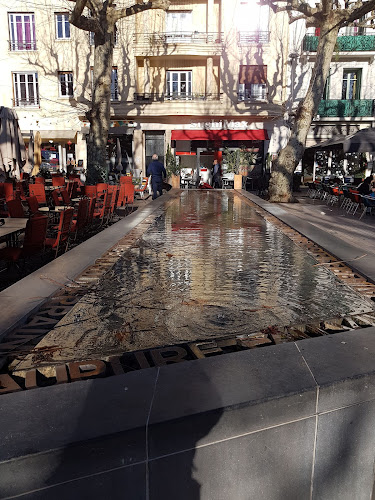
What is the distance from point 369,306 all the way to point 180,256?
2.43m

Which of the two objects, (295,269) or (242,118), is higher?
(242,118)

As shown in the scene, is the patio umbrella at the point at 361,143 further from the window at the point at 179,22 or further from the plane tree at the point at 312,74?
the window at the point at 179,22

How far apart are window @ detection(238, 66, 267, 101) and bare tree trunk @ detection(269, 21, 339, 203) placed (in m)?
10.4

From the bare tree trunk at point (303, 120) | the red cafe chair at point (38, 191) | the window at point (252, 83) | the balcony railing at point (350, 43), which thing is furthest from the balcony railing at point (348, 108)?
the red cafe chair at point (38, 191)

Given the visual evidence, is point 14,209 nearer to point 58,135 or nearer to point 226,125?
point 58,135

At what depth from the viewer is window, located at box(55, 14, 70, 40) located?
2488cm

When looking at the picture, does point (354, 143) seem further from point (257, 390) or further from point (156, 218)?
point (257, 390)

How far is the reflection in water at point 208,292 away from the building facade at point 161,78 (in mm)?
19970

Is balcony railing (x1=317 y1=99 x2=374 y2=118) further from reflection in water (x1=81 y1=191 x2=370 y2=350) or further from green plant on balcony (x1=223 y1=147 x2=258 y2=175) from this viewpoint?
reflection in water (x1=81 y1=191 x2=370 y2=350)

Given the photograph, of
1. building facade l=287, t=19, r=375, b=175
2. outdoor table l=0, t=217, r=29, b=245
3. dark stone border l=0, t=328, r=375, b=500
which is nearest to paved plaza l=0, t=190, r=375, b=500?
dark stone border l=0, t=328, r=375, b=500

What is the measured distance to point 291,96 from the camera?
2556 cm

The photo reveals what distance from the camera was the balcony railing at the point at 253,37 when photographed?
82.7 feet

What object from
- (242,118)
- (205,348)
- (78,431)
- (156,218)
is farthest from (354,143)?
(78,431)

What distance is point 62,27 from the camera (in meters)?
25.0
